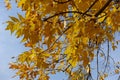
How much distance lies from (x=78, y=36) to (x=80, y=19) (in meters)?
0.34

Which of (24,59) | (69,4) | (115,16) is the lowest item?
(24,59)

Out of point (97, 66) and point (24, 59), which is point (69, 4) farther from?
point (97, 66)

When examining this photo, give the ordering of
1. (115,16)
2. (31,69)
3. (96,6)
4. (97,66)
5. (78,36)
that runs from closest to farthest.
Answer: (78,36)
(115,16)
(96,6)
(31,69)
(97,66)

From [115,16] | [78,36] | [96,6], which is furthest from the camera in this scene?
[96,6]

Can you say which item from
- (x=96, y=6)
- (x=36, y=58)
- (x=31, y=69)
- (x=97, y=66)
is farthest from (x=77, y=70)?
(x=36, y=58)

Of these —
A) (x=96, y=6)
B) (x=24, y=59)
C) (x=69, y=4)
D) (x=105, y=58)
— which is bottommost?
(x=24, y=59)

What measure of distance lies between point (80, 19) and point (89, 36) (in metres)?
0.27

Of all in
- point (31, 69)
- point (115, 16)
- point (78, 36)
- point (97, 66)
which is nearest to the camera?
point (78, 36)

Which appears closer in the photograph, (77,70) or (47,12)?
(47,12)

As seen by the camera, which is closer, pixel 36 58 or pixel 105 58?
pixel 36 58

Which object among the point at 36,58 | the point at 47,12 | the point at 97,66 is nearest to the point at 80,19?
the point at 47,12

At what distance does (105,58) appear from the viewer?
6895 mm

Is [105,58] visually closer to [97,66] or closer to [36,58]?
[97,66]

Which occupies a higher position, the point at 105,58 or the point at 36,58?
the point at 105,58
